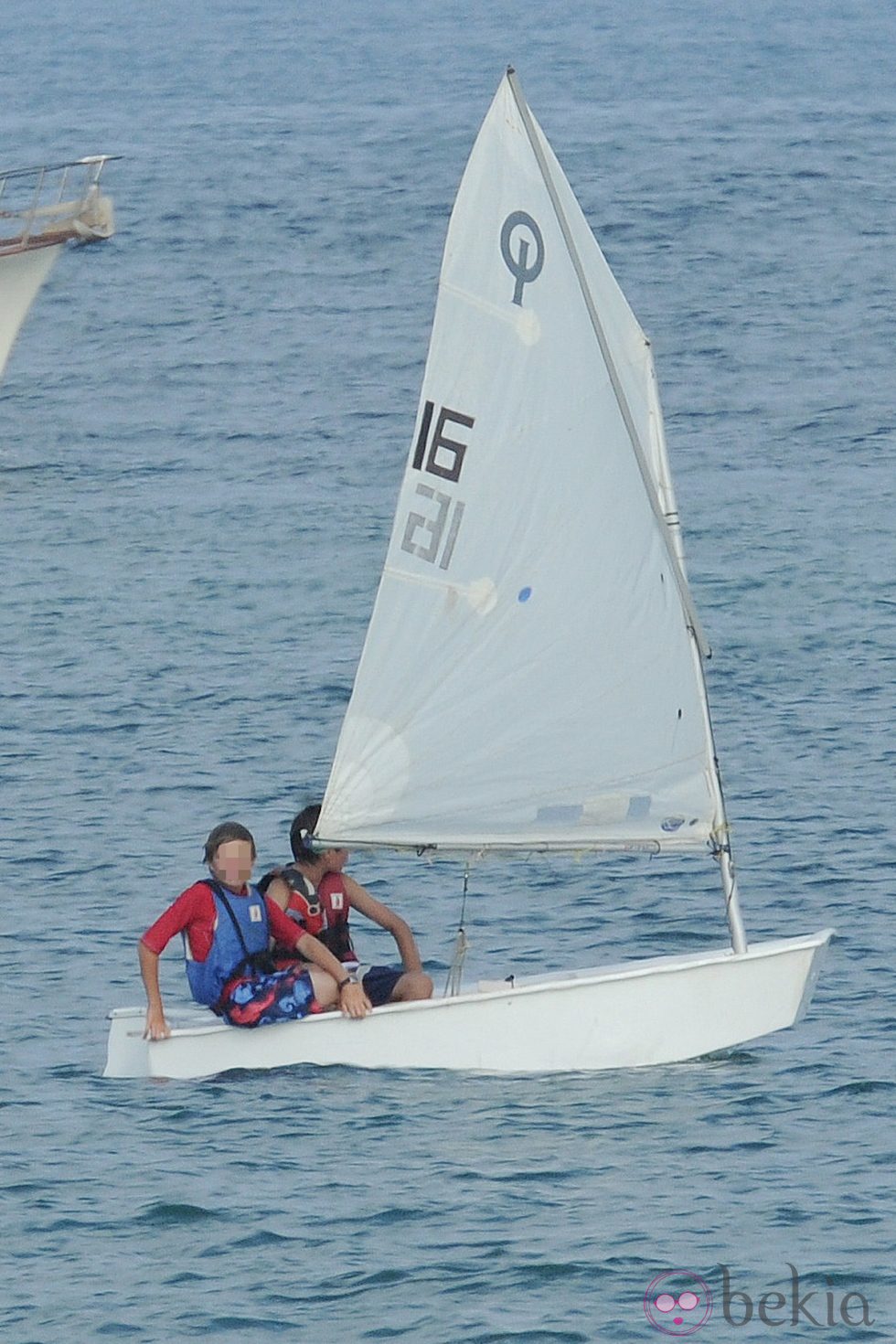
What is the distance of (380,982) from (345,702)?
1116cm

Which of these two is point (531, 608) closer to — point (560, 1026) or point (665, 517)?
point (665, 517)

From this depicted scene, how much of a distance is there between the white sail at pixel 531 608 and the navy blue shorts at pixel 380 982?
0.99 metres

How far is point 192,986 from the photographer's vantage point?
18.0 metres

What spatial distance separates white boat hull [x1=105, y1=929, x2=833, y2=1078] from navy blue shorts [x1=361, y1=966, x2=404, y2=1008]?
1.61 feet

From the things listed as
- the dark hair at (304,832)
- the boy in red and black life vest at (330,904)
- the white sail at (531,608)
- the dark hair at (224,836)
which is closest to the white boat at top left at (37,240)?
the white sail at (531,608)

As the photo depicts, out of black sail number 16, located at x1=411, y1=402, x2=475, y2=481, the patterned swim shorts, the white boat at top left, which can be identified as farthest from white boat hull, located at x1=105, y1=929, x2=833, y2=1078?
the white boat at top left

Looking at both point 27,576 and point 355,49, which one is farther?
point 355,49

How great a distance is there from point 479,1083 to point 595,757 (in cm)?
255

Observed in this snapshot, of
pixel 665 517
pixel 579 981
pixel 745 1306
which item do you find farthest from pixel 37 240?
pixel 745 1306

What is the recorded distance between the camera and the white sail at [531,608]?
18.0 meters

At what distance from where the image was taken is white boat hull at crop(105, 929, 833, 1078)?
17.6 metres

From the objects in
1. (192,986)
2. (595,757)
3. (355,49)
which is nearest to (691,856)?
(595,757)

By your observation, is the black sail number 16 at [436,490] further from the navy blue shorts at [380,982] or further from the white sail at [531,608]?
the navy blue shorts at [380,982]

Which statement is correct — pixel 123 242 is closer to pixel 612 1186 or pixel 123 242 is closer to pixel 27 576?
pixel 27 576
